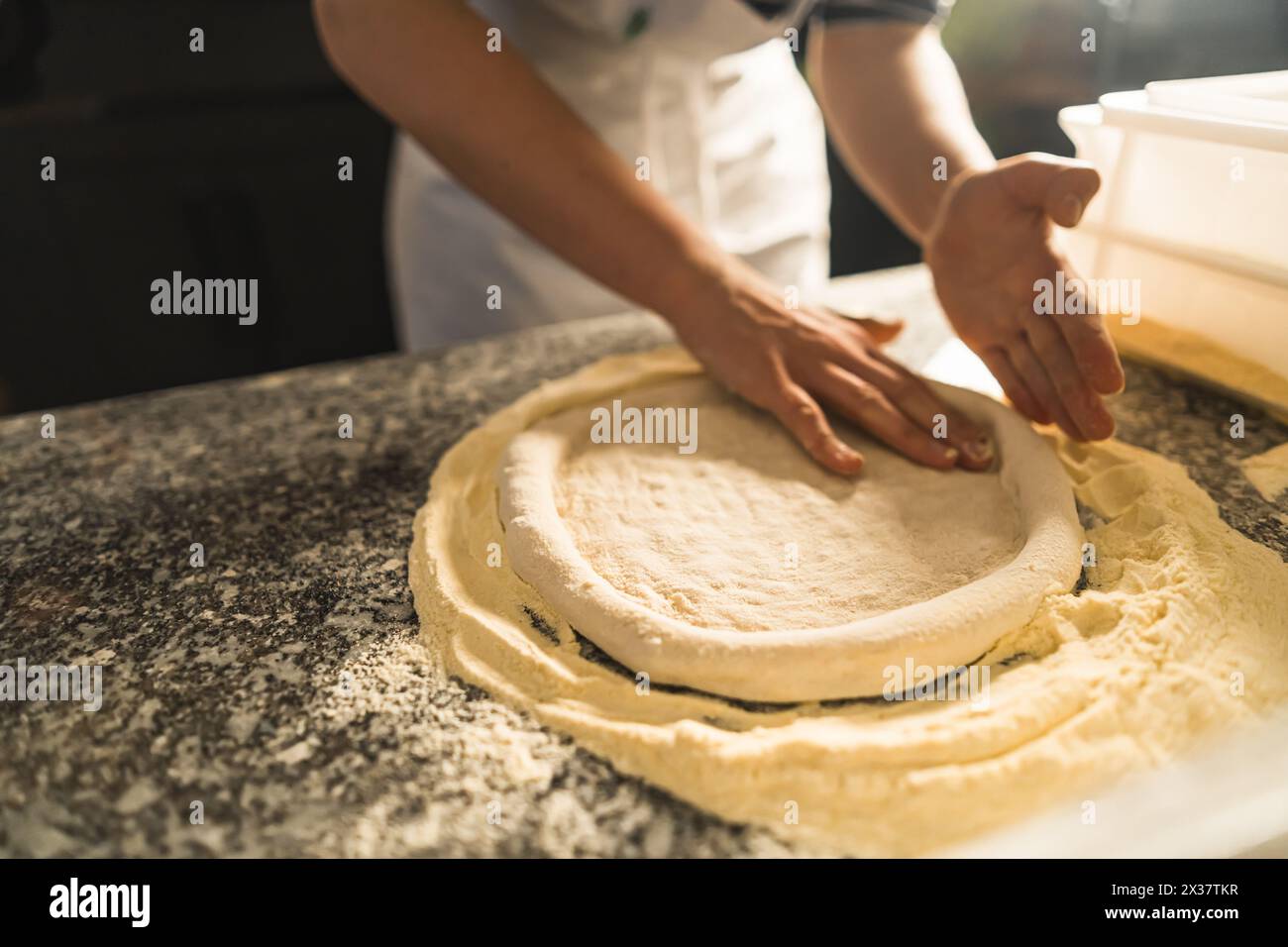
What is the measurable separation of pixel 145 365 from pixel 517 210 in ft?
8.14

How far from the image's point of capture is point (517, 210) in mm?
1521

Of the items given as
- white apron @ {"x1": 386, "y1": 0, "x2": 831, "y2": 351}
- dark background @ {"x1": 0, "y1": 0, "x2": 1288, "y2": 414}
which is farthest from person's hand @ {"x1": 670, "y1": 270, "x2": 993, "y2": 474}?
dark background @ {"x1": 0, "y1": 0, "x2": 1288, "y2": 414}

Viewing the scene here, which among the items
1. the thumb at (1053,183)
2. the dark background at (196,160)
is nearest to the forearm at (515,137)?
the thumb at (1053,183)

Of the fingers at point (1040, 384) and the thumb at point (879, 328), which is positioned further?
the thumb at point (879, 328)

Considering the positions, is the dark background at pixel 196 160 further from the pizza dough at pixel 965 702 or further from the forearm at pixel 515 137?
the pizza dough at pixel 965 702

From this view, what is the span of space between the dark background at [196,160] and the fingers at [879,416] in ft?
6.57

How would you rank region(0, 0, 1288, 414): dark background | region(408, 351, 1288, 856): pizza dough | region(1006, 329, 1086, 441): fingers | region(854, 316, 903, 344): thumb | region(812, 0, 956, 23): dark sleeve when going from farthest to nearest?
region(0, 0, 1288, 414): dark background, region(812, 0, 956, 23): dark sleeve, region(854, 316, 903, 344): thumb, region(1006, 329, 1086, 441): fingers, region(408, 351, 1288, 856): pizza dough

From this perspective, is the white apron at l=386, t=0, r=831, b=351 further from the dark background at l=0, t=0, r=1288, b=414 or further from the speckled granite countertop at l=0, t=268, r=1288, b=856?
the dark background at l=0, t=0, r=1288, b=414

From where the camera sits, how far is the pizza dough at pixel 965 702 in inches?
32.3

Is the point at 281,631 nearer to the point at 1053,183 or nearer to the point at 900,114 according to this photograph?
the point at 1053,183

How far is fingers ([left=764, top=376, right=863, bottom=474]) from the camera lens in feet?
4.15

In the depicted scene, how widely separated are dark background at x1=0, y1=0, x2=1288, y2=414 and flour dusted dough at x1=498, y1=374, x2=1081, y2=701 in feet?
6.98
